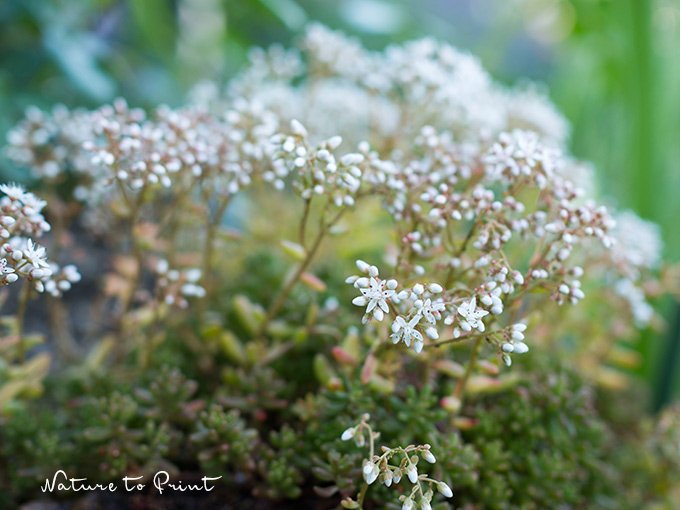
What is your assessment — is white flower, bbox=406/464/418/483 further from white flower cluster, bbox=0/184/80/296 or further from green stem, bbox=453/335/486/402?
white flower cluster, bbox=0/184/80/296

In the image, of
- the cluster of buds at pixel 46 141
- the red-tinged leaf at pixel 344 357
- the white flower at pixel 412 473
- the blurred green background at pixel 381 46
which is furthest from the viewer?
the blurred green background at pixel 381 46

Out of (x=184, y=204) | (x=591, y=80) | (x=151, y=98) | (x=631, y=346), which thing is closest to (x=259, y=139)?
(x=184, y=204)

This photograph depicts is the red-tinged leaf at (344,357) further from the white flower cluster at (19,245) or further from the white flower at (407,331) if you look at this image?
the white flower cluster at (19,245)

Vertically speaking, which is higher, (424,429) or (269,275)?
(269,275)

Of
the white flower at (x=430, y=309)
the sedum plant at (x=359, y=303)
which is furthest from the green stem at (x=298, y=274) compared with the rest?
the white flower at (x=430, y=309)

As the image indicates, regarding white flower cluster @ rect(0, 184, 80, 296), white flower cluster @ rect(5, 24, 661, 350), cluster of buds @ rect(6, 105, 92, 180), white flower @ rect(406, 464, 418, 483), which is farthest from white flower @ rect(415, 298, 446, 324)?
cluster of buds @ rect(6, 105, 92, 180)

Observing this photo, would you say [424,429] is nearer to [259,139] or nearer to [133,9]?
[259,139]

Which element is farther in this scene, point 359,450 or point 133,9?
point 133,9
